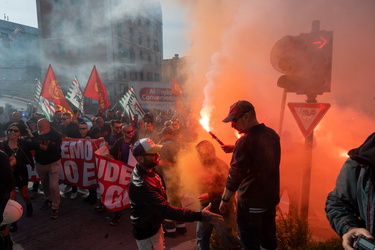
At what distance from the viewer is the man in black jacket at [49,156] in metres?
5.44

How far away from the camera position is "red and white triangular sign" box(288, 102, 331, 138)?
3.97 metres

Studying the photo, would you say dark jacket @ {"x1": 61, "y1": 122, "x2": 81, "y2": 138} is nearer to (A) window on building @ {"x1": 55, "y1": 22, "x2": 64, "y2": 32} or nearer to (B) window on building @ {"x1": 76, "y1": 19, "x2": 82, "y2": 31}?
(B) window on building @ {"x1": 76, "y1": 19, "x2": 82, "y2": 31}

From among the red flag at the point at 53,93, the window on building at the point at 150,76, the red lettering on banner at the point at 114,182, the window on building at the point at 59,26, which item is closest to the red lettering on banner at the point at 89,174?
the red lettering on banner at the point at 114,182

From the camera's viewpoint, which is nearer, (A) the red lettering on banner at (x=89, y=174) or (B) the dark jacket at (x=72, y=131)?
(A) the red lettering on banner at (x=89, y=174)

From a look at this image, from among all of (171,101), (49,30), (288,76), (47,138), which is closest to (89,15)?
(49,30)

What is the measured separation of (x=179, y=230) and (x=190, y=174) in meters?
1.09

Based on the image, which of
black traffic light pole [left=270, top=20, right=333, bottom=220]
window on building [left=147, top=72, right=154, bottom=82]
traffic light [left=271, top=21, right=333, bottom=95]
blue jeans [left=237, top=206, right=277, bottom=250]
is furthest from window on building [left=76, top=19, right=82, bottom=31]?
blue jeans [left=237, top=206, right=277, bottom=250]

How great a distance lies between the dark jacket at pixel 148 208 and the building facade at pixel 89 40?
33.0 metres

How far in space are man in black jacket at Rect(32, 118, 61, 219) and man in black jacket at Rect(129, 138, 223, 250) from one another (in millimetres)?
3568

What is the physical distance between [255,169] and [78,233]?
378cm

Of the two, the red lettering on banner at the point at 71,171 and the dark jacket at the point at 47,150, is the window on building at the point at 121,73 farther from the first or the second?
the dark jacket at the point at 47,150

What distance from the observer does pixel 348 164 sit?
171 cm

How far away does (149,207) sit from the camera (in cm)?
262

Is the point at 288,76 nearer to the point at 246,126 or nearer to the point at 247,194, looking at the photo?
the point at 246,126
